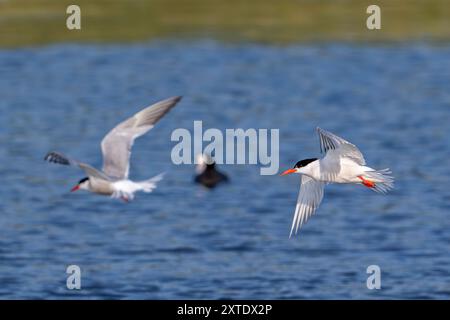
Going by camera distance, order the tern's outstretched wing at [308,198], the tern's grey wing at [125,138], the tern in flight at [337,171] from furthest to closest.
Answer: the tern's grey wing at [125,138], the tern's outstretched wing at [308,198], the tern in flight at [337,171]

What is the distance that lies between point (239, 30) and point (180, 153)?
38.3 ft

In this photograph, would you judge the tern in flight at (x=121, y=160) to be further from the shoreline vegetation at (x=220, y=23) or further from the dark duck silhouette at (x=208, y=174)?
the shoreline vegetation at (x=220, y=23)

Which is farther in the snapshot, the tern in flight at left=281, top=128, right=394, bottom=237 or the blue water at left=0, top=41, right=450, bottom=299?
the blue water at left=0, top=41, right=450, bottom=299

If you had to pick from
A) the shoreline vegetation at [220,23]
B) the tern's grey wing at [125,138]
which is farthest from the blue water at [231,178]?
the tern's grey wing at [125,138]

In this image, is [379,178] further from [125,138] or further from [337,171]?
[125,138]

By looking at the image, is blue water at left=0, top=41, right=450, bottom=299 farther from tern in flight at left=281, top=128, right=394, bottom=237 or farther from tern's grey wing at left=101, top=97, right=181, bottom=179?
tern in flight at left=281, top=128, right=394, bottom=237

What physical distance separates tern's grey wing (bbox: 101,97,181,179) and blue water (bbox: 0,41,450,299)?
4.58 metres

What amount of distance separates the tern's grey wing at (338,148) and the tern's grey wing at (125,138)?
1.68 meters

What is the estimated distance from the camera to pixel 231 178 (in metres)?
24.2

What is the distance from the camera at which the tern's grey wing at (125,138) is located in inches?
481

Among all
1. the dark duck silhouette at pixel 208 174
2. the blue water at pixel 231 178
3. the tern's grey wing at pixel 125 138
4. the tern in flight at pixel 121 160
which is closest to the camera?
the tern in flight at pixel 121 160

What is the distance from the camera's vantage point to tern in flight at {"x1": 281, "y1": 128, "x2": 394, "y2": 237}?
11.1 metres

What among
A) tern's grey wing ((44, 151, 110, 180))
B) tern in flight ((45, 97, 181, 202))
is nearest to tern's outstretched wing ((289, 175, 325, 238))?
tern in flight ((45, 97, 181, 202))

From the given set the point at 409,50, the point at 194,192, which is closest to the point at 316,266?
the point at 194,192
